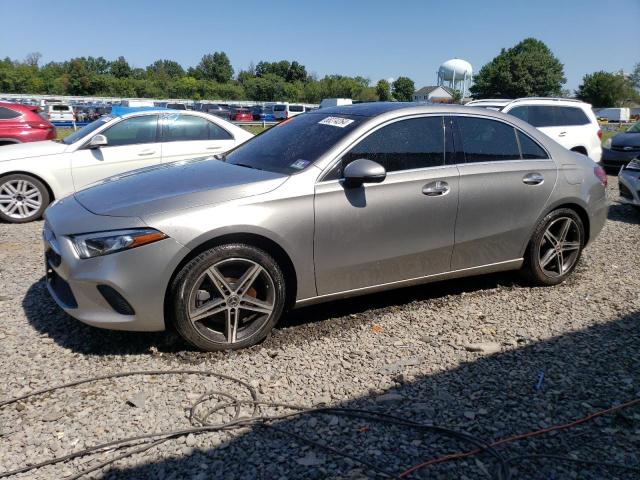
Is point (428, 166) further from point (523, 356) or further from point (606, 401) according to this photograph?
point (606, 401)

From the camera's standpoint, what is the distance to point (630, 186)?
8.18 metres

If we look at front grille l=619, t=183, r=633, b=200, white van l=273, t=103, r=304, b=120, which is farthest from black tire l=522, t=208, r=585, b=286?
white van l=273, t=103, r=304, b=120

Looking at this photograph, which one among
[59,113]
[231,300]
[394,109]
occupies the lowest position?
[231,300]

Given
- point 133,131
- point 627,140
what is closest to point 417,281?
point 133,131

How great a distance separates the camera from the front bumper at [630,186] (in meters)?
8.07

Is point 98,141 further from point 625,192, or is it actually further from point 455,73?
point 455,73

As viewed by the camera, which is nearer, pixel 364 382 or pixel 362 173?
pixel 364 382

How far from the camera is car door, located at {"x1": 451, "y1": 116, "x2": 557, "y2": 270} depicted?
4.26 meters

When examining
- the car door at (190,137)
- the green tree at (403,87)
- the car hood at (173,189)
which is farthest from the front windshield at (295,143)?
the green tree at (403,87)

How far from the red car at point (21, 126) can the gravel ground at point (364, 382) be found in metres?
6.63

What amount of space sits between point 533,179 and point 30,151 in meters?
6.53

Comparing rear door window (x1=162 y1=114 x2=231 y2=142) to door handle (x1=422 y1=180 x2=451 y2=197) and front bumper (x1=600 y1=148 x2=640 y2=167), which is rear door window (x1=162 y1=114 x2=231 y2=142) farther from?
front bumper (x1=600 y1=148 x2=640 y2=167)

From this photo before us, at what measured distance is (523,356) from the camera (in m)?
3.62

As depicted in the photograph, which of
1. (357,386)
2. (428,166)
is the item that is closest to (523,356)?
(357,386)
